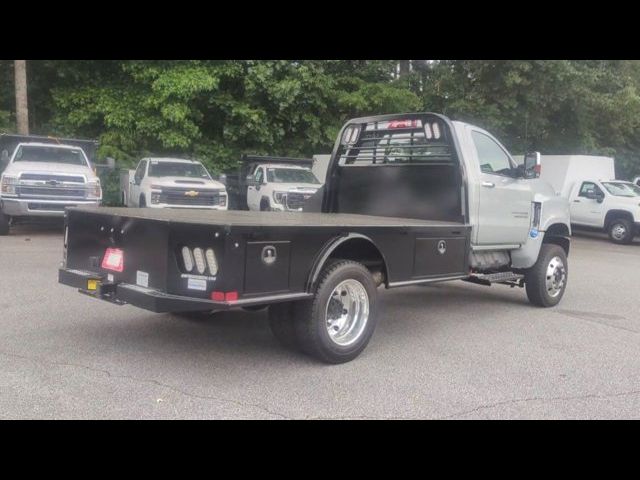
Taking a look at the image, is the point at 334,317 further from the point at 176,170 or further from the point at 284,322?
the point at 176,170

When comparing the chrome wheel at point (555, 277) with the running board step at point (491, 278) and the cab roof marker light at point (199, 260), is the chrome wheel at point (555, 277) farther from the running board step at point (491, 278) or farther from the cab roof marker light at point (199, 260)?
the cab roof marker light at point (199, 260)

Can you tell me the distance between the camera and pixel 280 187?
16.2 metres

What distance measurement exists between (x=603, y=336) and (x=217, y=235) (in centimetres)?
460

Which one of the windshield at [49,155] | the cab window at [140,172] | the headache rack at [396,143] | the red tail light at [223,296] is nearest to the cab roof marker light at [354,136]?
the headache rack at [396,143]

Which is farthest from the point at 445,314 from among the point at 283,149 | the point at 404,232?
the point at 283,149

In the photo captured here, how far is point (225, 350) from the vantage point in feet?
18.6

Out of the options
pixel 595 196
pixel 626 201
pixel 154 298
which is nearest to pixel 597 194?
pixel 595 196

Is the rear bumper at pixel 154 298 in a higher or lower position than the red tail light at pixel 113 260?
lower

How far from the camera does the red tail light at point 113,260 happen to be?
5.05 metres

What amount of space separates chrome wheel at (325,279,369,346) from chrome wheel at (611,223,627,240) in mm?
15485

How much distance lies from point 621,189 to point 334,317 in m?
16.6

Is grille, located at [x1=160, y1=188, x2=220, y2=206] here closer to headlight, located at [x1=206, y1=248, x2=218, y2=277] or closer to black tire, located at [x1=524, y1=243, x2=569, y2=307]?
black tire, located at [x1=524, y1=243, x2=569, y2=307]

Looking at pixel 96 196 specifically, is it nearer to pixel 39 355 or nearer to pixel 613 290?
pixel 39 355

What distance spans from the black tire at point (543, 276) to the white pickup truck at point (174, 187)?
8.38m
